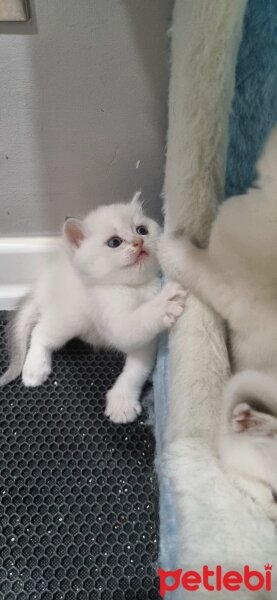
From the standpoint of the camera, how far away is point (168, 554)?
789 millimetres

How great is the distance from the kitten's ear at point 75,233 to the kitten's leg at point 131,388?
28cm

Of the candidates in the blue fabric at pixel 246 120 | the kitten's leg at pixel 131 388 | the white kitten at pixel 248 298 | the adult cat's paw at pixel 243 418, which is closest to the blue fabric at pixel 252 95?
the blue fabric at pixel 246 120

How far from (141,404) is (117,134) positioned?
642 millimetres

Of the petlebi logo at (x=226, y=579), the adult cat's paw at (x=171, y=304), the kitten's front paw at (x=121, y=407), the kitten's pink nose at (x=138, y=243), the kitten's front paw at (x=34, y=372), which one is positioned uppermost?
the kitten's pink nose at (x=138, y=243)

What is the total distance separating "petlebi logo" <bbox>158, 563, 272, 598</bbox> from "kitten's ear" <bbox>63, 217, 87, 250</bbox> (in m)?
0.66

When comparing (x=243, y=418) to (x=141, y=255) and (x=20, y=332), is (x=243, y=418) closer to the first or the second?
(x=141, y=255)

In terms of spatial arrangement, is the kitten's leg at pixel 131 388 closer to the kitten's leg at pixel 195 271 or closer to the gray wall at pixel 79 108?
the kitten's leg at pixel 195 271

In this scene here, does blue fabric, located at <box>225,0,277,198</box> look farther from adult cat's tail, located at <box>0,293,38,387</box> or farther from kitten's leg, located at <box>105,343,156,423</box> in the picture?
adult cat's tail, located at <box>0,293,38,387</box>

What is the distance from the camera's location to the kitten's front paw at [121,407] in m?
1.08

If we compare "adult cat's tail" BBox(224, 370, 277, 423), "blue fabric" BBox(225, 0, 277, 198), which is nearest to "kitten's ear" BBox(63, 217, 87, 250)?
"blue fabric" BBox(225, 0, 277, 198)

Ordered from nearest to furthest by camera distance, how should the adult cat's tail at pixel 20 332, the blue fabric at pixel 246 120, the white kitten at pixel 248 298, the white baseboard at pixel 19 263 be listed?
the white kitten at pixel 248 298
the blue fabric at pixel 246 120
the adult cat's tail at pixel 20 332
the white baseboard at pixel 19 263

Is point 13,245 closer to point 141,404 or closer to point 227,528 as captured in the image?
point 141,404

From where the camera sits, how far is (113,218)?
3.48 ft

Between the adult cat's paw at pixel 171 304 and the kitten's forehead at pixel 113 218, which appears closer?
the adult cat's paw at pixel 171 304
